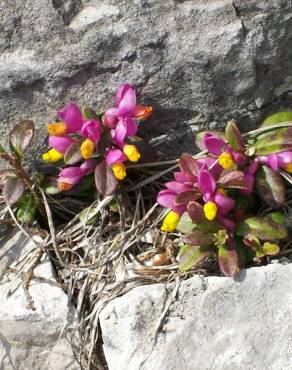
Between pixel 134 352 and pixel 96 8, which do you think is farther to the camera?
pixel 96 8

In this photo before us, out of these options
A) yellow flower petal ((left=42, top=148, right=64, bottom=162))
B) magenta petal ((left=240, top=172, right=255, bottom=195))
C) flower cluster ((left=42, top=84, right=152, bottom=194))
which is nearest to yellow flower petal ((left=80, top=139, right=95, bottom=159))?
flower cluster ((left=42, top=84, right=152, bottom=194))

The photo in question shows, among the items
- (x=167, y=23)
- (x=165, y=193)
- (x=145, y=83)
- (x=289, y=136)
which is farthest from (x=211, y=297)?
(x=167, y=23)

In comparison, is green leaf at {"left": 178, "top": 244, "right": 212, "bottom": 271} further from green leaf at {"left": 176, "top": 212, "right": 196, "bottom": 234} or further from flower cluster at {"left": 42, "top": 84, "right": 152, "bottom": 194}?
flower cluster at {"left": 42, "top": 84, "right": 152, "bottom": 194}

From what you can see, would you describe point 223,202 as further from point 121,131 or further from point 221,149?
point 121,131

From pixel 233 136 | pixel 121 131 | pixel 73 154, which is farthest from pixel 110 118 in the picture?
pixel 233 136

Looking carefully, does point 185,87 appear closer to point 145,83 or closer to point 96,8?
point 145,83

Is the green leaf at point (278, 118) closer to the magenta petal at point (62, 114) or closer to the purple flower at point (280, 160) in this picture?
the purple flower at point (280, 160)
